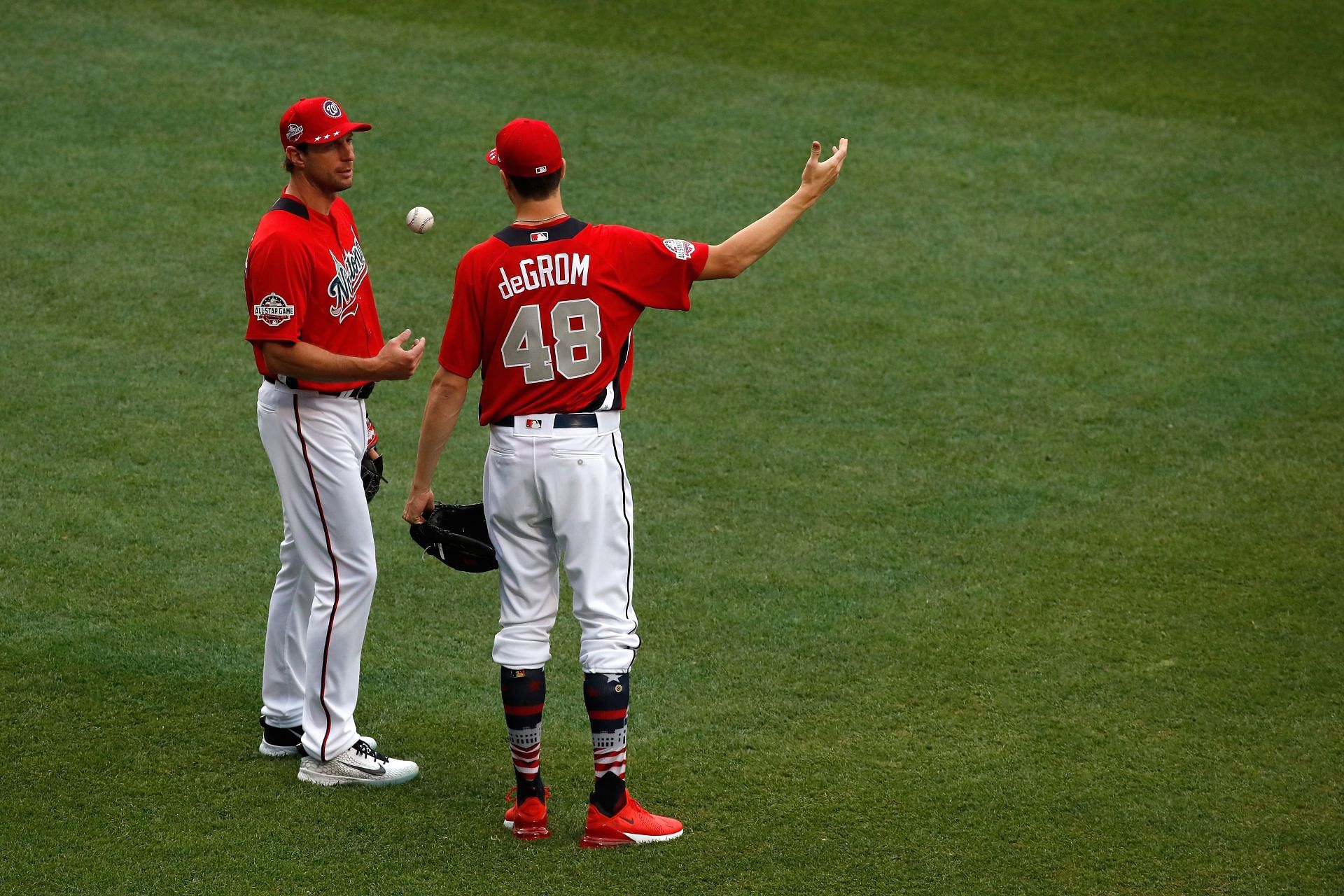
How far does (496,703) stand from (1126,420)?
3.95 metres

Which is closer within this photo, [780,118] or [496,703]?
[496,703]

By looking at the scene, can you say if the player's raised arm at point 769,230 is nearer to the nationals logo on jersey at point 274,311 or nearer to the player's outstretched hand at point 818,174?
the player's outstretched hand at point 818,174

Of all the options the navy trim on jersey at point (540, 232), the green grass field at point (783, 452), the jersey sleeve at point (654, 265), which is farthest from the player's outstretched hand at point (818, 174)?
the green grass field at point (783, 452)

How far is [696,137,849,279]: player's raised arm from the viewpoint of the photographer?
13.3ft

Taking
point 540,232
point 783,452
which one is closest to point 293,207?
point 540,232

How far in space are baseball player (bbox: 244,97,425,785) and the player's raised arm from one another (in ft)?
3.07

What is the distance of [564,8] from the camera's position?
43.0 feet

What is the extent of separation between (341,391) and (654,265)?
107cm

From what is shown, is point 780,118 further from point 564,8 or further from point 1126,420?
point 1126,420

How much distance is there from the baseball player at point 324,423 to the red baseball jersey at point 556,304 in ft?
0.94

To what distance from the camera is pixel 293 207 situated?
437 cm

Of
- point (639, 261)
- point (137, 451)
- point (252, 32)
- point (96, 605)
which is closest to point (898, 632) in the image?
point (639, 261)

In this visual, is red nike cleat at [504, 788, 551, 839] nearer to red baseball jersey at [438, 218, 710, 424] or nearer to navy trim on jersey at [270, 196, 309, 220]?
red baseball jersey at [438, 218, 710, 424]

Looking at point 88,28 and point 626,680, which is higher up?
point 88,28
